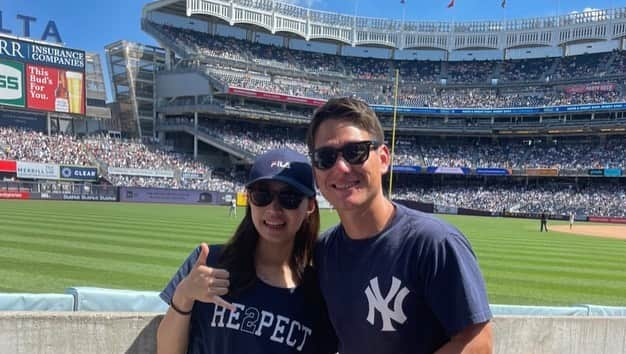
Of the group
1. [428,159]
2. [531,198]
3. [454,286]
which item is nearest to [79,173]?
[428,159]

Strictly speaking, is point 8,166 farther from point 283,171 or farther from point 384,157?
point 384,157

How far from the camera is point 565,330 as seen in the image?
12.7ft

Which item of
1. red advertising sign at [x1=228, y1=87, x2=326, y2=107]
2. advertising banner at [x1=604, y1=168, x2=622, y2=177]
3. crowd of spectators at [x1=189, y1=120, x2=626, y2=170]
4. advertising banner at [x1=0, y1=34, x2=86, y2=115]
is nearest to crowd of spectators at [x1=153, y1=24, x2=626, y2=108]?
red advertising sign at [x1=228, y1=87, x2=326, y2=107]

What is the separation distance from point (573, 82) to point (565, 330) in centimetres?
7016

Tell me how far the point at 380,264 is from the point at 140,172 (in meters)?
51.2

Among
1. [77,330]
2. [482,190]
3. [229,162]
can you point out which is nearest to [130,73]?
[229,162]

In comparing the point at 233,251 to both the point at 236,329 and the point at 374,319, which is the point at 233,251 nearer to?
the point at 236,329

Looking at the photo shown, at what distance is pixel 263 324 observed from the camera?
2.43 m

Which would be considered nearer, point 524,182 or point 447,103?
point 524,182

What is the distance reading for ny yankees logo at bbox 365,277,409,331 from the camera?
2.18 metres

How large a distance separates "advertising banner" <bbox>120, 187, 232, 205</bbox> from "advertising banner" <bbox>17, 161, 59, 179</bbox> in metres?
7.67

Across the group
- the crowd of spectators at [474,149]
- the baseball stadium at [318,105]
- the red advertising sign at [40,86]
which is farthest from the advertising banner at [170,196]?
the red advertising sign at [40,86]

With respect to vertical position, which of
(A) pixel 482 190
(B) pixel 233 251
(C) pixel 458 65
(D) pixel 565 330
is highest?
(C) pixel 458 65

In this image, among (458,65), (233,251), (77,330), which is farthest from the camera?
(458,65)
